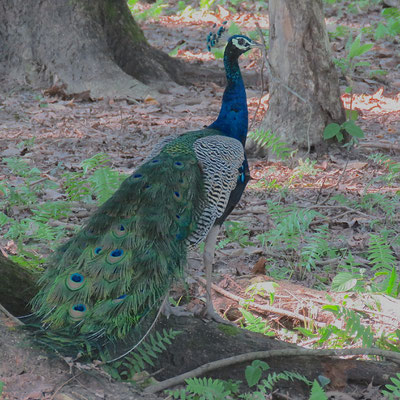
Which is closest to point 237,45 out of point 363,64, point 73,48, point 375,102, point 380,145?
point 380,145

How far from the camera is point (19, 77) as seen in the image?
9.12 metres

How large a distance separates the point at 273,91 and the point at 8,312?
14.8 ft

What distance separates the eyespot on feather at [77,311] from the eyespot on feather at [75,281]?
0.11m

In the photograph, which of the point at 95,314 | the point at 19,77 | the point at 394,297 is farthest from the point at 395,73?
the point at 95,314

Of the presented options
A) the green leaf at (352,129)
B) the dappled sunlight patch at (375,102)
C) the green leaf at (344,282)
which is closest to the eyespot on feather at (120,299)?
the green leaf at (344,282)

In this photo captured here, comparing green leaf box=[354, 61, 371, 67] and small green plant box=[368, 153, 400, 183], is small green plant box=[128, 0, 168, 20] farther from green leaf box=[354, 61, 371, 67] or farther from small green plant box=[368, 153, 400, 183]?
small green plant box=[368, 153, 400, 183]

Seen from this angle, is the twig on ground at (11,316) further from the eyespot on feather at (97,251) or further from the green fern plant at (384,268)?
the green fern plant at (384,268)

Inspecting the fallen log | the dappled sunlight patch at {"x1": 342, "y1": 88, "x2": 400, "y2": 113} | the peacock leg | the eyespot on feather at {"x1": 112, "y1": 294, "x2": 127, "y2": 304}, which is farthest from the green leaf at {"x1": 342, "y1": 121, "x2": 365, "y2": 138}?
the eyespot on feather at {"x1": 112, "y1": 294, "x2": 127, "y2": 304}

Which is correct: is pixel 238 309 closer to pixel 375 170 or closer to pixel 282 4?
pixel 375 170

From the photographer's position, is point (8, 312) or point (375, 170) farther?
point (375, 170)

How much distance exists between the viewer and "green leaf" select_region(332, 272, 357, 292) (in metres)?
4.21

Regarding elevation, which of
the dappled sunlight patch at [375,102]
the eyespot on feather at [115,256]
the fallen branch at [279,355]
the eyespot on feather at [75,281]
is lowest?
the fallen branch at [279,355]

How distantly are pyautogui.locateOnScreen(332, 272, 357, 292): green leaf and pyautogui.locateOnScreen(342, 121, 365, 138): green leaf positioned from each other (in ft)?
8.82

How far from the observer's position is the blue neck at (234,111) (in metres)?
4.81
